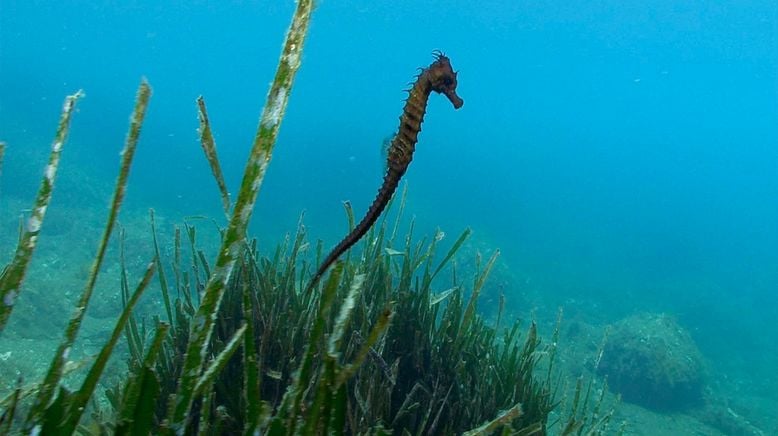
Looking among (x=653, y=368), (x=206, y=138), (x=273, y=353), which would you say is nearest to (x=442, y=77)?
(x=206, y=138)

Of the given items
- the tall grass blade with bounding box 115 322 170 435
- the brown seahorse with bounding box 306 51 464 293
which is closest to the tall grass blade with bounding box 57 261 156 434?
the tall grass blade with bounding box 115 322 170 435

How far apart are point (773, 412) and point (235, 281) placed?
44.7 ft

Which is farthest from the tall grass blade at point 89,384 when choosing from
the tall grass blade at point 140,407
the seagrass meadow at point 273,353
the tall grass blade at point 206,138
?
the tall grass blade at point 206,138

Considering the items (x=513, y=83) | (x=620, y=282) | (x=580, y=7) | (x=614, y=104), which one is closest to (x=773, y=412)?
(x=620, y=282)

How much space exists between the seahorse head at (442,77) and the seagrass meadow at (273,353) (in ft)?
2.38

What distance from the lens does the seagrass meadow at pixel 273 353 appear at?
1.08 metres

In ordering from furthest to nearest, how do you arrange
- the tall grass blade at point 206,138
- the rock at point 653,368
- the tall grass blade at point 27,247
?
the rock at point 653,368, the tall grass blade at point 206,138, the tall grass blade at point 27,247

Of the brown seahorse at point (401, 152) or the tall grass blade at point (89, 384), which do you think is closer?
the tall grass blade at point (89, 384)

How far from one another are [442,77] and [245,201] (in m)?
0.97

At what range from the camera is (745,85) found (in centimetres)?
16025

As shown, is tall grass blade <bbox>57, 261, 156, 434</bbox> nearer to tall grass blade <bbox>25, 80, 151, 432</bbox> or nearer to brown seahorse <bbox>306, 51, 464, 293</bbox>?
tall grass blade <bbox>25, 80, 151, 432</bbox>

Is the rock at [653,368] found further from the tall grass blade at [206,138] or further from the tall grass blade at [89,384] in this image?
the tall grass blade at [89,384]

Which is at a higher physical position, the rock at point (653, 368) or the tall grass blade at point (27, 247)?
the rock at point (653, 368)

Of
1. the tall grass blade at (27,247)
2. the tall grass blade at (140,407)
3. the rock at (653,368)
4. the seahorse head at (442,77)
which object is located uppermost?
the rock at (653,368)
